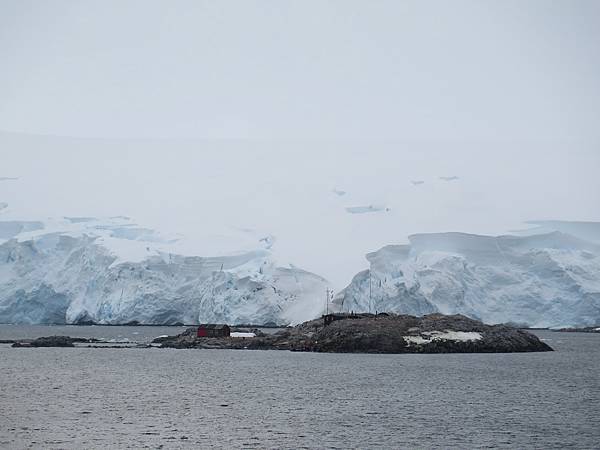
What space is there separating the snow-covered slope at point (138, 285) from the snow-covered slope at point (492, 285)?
6.66 m

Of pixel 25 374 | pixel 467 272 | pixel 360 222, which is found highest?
pixel 360 222

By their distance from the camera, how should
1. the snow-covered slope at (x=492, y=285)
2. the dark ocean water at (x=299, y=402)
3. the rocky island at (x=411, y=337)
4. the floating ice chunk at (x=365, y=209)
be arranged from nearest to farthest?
the dark ocean water at (x=299, y=402) < the rocky island at (x=411, y=337) < the snow-covered slope at (x=492, y=285) < the floating ice chunk at (x=365, y=209)

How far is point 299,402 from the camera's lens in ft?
120

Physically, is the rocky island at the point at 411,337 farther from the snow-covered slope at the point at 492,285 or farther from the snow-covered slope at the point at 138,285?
the snow-covered slope at the point at 138,285

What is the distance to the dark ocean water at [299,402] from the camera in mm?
27766

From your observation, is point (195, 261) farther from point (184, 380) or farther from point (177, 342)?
point (184, 380)

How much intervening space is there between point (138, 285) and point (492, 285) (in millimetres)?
36358

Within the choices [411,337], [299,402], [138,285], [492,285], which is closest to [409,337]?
[411,337]

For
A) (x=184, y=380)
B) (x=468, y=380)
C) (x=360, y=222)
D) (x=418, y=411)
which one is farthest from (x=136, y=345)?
(x=360, y=222)

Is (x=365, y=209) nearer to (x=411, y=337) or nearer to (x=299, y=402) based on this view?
(x=411, y=337)

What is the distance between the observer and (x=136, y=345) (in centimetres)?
7219

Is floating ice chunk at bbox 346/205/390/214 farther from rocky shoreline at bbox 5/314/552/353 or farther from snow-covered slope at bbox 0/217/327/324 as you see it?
rocky shoreline at bbox 5/314/552/353

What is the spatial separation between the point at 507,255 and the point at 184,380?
56.5m

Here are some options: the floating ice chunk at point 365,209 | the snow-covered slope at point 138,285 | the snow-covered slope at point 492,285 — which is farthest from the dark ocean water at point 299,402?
the floating ice chunk at point 365,209
